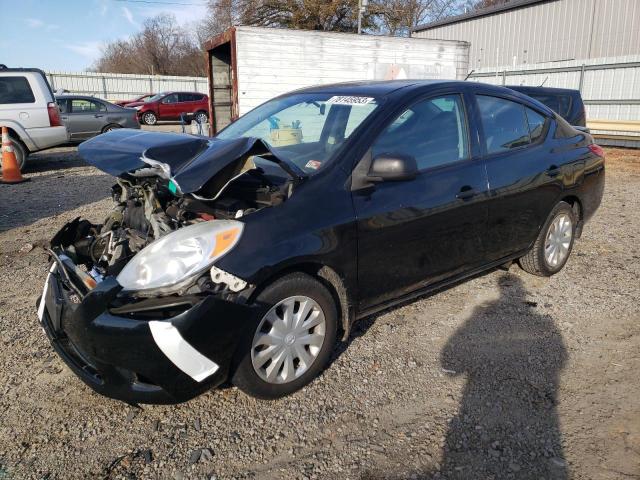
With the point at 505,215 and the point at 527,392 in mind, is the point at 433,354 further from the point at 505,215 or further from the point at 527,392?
the point at 505,215

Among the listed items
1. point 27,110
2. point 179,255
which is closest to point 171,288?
point 179,255

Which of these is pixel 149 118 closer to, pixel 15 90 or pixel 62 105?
pixel 62 105

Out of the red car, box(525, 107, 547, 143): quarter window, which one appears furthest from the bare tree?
box(525, 107, 547, 143): quarter window

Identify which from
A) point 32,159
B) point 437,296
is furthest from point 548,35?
point 437,296

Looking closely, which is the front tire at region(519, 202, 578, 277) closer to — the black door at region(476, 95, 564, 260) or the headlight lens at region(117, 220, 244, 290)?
the black door at region(476, 95, 564, 260)

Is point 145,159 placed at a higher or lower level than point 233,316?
higher

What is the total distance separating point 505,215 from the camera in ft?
12.8

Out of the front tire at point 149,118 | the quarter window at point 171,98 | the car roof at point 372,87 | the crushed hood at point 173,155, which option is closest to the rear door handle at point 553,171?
the car roof at point 372,87

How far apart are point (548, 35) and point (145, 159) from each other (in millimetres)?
23984

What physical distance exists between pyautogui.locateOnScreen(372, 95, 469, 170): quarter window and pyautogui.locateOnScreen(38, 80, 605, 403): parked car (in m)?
0.01

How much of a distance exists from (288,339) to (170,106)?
2453 centimetres

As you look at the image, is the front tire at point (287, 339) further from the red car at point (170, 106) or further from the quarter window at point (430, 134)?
the red car at point (170, 106)

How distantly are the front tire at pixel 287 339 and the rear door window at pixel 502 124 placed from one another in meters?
1.89

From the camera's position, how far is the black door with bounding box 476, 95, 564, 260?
3822 mm
